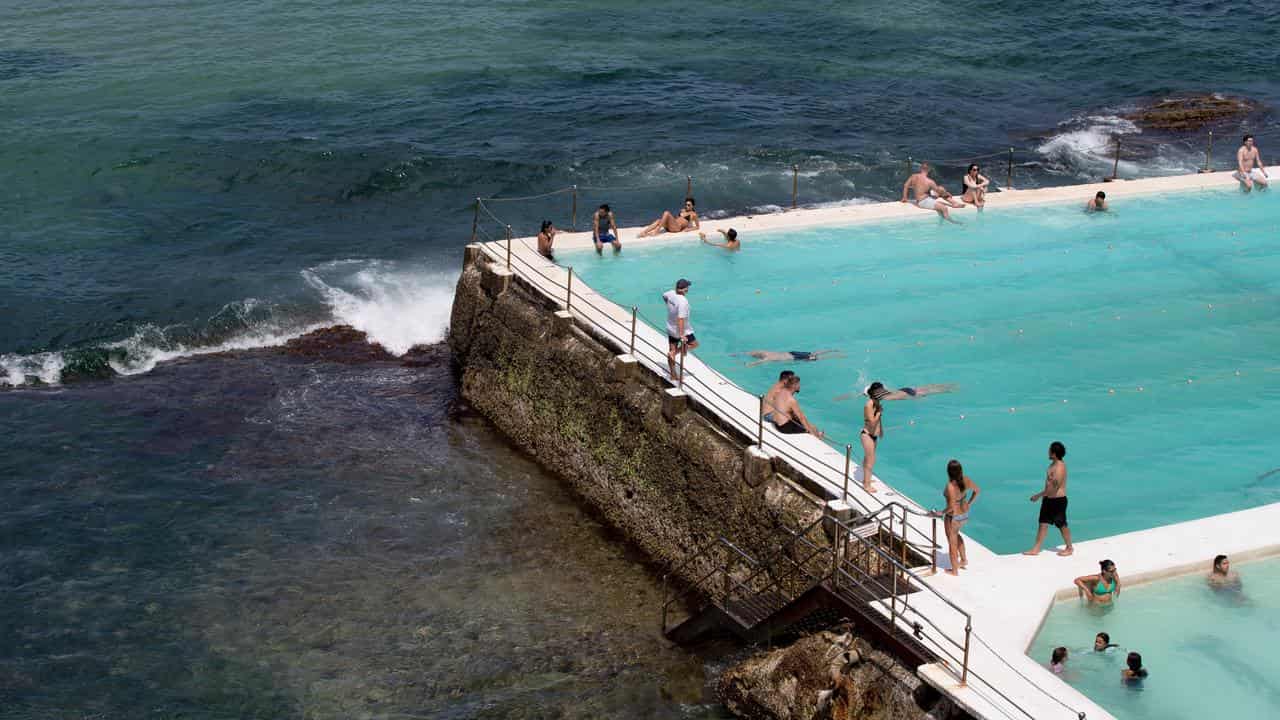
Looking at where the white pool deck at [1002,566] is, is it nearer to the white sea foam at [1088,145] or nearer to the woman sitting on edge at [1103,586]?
the woman sitting on edge at [1103,586]

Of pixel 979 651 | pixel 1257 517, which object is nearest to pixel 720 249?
pixel 1257 517

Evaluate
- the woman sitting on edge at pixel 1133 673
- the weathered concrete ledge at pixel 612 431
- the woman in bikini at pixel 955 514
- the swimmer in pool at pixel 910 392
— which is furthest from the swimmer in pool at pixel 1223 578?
the swimmer in pool at pixel 910 392

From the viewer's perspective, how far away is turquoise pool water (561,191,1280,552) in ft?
55.3

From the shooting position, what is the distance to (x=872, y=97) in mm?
39719

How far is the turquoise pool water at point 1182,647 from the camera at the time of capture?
11977 millimetres

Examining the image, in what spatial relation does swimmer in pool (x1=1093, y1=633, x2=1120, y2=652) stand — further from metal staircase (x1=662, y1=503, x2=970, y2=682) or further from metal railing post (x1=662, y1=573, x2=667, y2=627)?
metal railing post (x1=662, y1=573, x2=667, y2=627)

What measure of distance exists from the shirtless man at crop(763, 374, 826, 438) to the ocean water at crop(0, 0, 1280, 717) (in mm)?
2749

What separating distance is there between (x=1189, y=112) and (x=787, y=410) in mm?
27333

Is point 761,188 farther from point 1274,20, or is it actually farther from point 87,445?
point 1274,20

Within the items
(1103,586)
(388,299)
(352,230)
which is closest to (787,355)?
(1103,586)

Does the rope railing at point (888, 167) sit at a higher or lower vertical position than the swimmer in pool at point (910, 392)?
lower

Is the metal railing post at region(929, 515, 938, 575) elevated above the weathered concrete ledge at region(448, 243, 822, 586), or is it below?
above

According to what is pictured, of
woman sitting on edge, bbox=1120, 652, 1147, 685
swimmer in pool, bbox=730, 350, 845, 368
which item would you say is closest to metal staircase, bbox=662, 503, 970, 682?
woman sitting on edge, bbox=1120, 652, 1147, 685

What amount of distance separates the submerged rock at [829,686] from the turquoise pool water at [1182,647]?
1227 mm
